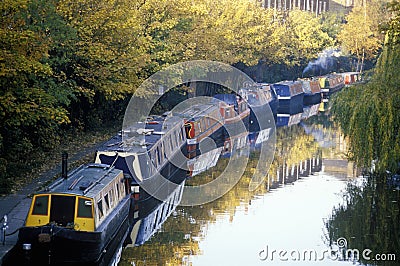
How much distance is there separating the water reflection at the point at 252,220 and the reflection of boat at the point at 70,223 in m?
1.10

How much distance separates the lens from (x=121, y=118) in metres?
36.5

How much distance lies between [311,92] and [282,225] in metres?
40.8

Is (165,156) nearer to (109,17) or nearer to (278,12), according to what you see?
(109,17)

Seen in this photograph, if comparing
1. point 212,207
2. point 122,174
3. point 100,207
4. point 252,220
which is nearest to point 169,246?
point 100,207

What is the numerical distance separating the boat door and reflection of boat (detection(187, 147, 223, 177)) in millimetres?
12355

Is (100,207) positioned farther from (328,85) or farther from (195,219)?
(328,85)

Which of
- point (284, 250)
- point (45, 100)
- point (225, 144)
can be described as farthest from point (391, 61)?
point (225, 144)

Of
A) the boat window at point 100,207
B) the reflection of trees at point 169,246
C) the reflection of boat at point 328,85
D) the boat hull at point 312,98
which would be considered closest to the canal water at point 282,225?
the reflection of trees at point 169,246

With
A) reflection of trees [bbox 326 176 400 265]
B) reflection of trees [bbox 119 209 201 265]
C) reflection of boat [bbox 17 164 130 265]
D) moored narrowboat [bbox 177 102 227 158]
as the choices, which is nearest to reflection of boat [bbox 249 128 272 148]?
moored narrowboat [bbox 177 102 227 158]

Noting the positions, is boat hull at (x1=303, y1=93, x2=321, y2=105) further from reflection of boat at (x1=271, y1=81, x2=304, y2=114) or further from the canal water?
the canal water

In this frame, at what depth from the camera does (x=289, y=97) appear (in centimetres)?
5534

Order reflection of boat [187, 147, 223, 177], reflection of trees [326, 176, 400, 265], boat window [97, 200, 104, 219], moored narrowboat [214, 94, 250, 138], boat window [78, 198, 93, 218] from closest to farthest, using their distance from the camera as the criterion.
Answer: boat window [78, 198, 93, 218], boat window [97, 200, 104, 219], reflection of trees [326, 176, 400, 265], reflection of boat [187, 147, 223, 177], moored narrowboat [214, 94, 250, 138]

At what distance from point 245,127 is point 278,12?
2889 centimetres

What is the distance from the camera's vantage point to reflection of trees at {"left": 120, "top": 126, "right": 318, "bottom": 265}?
18422 millimetres
